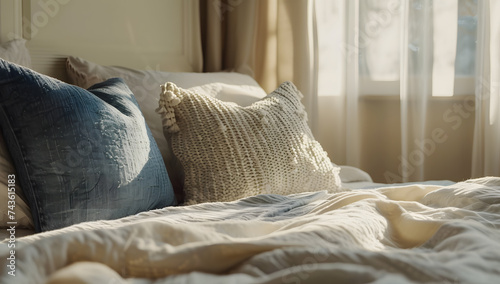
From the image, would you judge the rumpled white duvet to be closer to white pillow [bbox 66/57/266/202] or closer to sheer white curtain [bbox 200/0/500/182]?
white pillow [bbox 66/57/266/202]

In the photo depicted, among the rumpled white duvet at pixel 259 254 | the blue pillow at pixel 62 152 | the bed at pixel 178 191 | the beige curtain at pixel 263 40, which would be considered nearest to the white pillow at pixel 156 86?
the bed at pixel 178 191

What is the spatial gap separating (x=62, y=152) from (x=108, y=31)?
978 millimetres

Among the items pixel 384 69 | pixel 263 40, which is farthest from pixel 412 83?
A: pixel 263 40

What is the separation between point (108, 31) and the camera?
198cm

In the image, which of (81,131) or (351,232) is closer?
(351,232)

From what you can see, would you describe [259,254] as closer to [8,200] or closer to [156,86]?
[8,200]

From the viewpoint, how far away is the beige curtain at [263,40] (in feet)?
7.72

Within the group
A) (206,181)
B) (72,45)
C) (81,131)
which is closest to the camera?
(81,131)

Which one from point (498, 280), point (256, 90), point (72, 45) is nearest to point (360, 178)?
point (256, 90)

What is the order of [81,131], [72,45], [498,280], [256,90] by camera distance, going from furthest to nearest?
[256,90] → [72,45] → [81,131] → [498,280]

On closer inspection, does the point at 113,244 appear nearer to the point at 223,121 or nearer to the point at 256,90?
the point at 223,121

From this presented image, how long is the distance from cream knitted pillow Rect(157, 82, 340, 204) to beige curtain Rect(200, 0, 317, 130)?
0.89m

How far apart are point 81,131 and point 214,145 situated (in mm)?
372

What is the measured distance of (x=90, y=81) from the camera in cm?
167
